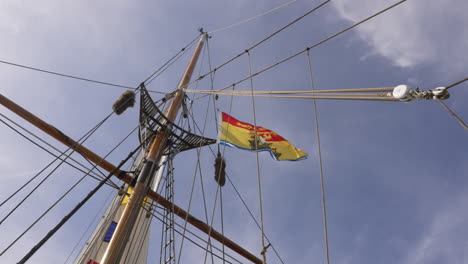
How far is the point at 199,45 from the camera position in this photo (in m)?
13.9

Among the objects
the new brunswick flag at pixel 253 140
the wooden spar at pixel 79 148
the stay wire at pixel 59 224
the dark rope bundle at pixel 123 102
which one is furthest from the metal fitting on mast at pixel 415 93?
the dark rope bundle at pixel 123 102

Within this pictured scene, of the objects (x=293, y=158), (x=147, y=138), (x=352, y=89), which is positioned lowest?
(x=352, y=89)

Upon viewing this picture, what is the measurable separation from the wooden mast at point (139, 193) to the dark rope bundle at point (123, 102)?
50.5 inches

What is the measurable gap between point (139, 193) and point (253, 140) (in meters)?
3.55

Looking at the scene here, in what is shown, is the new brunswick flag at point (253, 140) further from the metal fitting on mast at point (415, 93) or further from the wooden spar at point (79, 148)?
the metal fitting on mast at point (415, 93)

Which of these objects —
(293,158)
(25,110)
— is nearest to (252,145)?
(293,158)

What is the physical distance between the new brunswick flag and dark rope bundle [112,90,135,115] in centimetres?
296

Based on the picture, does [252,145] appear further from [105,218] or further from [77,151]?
[105,218]

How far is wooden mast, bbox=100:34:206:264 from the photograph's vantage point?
6109 millimetres

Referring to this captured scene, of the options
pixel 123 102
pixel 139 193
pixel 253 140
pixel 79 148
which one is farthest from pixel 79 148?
pixel 253 140

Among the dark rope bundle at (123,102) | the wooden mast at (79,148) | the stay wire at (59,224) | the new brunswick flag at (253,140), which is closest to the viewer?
the stay wire at (59,224)

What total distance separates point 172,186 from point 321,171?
6.47 metres

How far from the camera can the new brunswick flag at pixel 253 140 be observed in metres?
8.88

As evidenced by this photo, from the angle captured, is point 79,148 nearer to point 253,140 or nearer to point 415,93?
point 253,140
